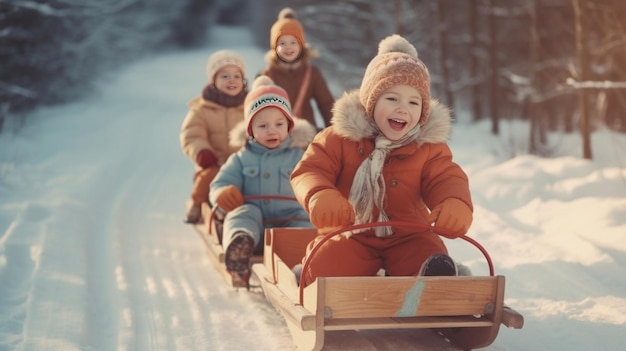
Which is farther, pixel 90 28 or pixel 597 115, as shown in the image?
pixel 90 28

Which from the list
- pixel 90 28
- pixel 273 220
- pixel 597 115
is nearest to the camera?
pixel 273 220

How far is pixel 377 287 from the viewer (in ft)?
10.4

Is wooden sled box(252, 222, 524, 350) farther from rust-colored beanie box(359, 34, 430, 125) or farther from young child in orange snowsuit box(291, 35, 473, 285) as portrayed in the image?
rust-colored beanie box(359, 34, 430, 125)

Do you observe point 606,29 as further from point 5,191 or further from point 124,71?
point 124,71

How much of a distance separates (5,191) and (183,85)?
14.7 meters

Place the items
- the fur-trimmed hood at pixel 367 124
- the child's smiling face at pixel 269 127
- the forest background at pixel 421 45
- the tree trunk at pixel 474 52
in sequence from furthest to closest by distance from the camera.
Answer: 1. the tree trunk at pixel 474 52
2. the forest background at pixel 421 45
3. the child's smiling face at pixel 269 127
4. the fur-trimmed hood at pixel 367 124

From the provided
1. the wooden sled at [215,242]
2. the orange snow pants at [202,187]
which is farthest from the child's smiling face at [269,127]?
the orange snow pants at [202,187]

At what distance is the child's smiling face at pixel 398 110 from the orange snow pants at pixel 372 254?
1.68ft

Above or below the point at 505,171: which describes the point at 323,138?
above

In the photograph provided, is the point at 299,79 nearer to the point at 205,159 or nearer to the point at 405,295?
Result: the point at 205,159

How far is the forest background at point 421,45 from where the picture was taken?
11594 millimetres

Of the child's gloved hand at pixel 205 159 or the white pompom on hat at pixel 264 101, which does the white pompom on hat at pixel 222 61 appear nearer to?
the child's gloved hand at pixel 205 159

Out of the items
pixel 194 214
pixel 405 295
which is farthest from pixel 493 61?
pixel 405 295

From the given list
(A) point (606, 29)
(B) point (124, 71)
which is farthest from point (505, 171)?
(B) point (124, 71)
